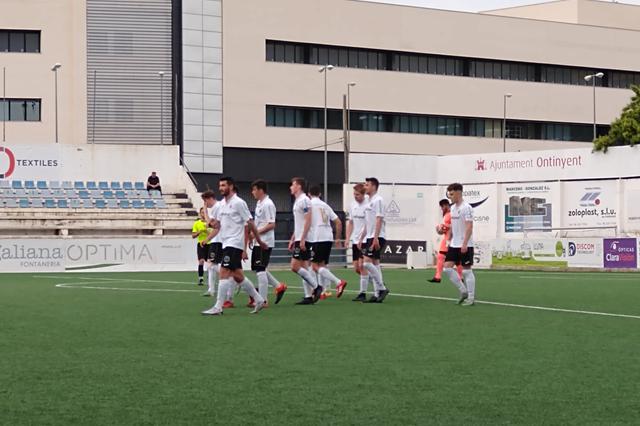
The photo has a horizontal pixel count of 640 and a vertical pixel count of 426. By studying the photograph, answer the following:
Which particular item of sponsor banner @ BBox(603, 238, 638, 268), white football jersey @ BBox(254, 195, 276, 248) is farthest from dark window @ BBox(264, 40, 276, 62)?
white football jersey @ BBox(254, 195, 276, 248)

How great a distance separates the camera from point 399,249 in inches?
1885

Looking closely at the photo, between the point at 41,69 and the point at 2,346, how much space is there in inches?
1911

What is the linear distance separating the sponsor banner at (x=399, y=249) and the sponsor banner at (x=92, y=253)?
500 inches

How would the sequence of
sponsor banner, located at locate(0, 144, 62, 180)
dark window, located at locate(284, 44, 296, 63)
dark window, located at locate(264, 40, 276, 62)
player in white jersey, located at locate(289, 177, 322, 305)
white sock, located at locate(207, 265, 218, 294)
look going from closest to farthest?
1. player in white jersey, located at locate(289, 177, 322, 305)
2. white sock, located at locate(207, 265, 218, 294)
3. sponsor banner, located at locate(0, 144, 62, 180)
4. dark window, located at locate(264, 40, 276, 62)
5. dark window, located at locate(284, 44, 296, 63)

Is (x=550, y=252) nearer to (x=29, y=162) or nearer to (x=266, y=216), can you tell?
(x=29, y=162)

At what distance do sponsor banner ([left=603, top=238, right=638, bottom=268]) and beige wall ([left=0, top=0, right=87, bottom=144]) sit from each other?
30.1m

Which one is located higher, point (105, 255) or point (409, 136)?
point (409, 136)

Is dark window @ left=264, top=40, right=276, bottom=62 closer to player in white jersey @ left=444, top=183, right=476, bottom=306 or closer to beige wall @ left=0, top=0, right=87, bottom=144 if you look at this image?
beige wall @ left=0, top=0, right=87, bottom=144

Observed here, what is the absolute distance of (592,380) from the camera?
8.66 metres

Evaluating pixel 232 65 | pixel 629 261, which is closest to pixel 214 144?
pixel 232 65

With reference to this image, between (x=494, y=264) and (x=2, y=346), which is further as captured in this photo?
(x=494, y=264)

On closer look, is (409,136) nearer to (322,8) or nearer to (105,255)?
(322,8)

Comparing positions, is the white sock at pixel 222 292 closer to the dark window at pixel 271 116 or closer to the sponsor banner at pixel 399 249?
the sponsor banner at pixel 399 249

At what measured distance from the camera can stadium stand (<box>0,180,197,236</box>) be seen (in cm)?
4238
